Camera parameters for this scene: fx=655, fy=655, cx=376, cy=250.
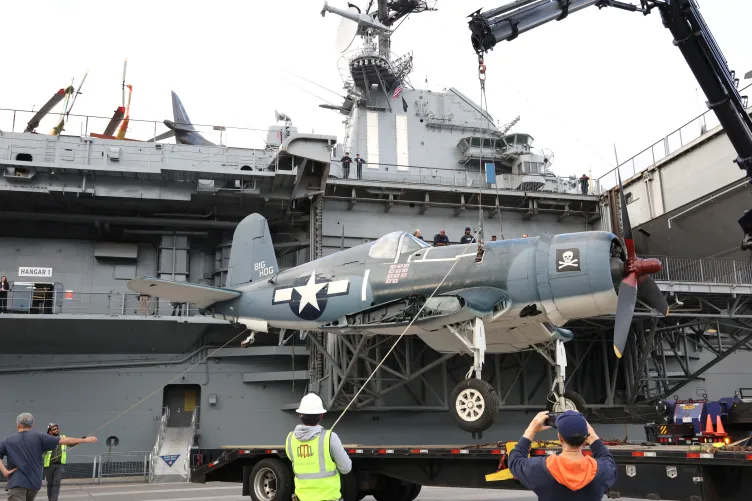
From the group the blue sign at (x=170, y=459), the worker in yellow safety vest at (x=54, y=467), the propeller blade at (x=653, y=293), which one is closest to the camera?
the worker in yellow safety vest at (x=54, y=467)

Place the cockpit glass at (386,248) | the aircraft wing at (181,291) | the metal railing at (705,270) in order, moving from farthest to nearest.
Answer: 1. the metal railing at (705,270)
2. the aircraft wing at (181,291)
3. the cockpit glass at (386,248)

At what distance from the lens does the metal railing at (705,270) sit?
19859mm

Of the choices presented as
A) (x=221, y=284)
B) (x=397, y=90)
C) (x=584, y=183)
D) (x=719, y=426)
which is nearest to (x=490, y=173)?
(x=584, y=183)

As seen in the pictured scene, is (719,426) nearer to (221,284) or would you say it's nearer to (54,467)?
(54,467)

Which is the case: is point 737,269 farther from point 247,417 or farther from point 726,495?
point 247,417

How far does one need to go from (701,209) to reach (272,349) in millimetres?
14553

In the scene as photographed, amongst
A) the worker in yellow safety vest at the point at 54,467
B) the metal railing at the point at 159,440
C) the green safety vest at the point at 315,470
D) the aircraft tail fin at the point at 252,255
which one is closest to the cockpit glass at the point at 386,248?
the aircraft tail fin at the point at 252,255

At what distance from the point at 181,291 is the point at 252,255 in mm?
2475

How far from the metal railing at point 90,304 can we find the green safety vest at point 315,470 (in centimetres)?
1648

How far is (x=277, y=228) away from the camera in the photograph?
946 inches

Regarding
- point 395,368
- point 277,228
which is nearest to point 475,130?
point 277,228

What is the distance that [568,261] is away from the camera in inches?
463

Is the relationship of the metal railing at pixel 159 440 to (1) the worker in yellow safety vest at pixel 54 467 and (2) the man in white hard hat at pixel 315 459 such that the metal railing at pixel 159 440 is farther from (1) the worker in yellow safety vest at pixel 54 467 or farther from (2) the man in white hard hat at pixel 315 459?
(2) the man in white hard hat at pixel 315 459

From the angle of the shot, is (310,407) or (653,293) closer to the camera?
(310,407)
